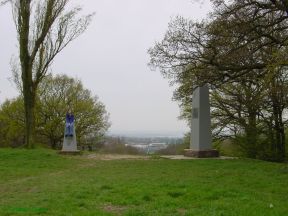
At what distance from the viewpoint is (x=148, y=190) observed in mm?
9227

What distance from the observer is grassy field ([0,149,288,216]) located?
7.42 m

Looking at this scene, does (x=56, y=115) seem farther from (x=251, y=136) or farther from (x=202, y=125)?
(x=202, y=125)

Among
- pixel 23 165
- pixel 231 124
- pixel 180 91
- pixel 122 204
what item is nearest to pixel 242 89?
pixel 231 124

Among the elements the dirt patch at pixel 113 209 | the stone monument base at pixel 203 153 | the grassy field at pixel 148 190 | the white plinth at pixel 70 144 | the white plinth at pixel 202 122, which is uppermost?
the white plinth at pixel 202 122

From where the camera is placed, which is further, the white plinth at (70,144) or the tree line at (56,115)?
the tree line at (56,115)

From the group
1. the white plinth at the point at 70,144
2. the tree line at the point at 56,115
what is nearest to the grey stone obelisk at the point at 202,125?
the white plinth at the point at 70,144

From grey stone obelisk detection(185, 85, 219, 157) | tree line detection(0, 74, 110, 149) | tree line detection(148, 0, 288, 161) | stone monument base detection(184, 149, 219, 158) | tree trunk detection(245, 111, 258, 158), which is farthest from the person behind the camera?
tree line detection(0, 74, 110, 149)

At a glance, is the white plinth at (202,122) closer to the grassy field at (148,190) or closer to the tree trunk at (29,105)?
the grassy field at (148,190)

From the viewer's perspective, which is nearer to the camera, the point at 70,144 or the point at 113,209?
the point at 113,209

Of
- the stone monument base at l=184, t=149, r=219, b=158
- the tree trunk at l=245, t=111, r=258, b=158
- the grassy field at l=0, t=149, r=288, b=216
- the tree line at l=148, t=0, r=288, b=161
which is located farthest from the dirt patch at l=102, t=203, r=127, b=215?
the tree trunk at l=245, t=111, r=258, b=158

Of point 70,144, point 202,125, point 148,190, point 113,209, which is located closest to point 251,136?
point 202,125

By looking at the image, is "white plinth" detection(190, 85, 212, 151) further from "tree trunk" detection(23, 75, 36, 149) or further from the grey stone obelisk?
"tree trunk" detection(23, 75, 36, 149)

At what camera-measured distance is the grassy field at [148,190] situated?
7.42m

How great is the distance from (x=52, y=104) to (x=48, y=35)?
1971 cm
